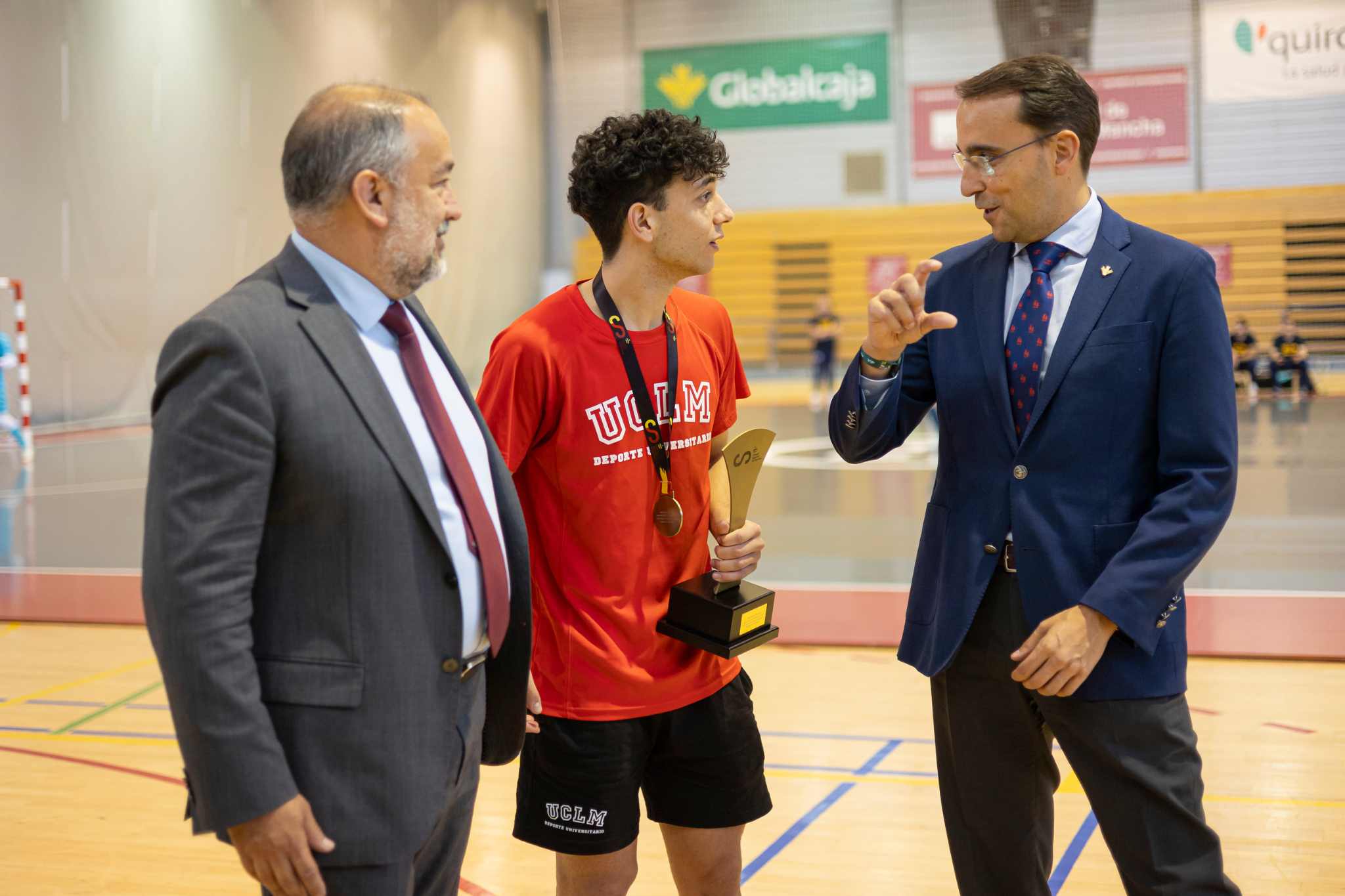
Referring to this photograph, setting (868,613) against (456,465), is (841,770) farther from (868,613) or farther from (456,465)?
(456,465)

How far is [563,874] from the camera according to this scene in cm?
263

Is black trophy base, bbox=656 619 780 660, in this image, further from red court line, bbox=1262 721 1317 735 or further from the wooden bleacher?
the wooden bleacher

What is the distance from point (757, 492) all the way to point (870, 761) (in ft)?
20.0

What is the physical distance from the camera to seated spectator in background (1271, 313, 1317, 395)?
17594 mm

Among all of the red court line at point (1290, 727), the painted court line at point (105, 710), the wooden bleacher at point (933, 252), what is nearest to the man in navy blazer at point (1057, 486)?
the red court line at point (1290, 727)

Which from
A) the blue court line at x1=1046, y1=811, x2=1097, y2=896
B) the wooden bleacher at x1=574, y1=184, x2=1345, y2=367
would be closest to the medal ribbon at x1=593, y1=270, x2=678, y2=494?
the blue court line at x1=1046, y1=811, x2=1097, y2=896

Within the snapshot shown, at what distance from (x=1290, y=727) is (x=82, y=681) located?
5.21 meters

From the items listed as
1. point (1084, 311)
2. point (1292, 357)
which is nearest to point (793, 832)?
point (1084, 311)

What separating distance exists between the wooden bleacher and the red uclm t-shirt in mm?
16901

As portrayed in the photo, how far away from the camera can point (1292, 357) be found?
17.7m

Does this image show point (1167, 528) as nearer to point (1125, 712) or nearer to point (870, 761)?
point (1125, 712)

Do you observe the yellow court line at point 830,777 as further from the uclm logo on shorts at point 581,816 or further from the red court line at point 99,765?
the uclm logo on shorts at point 581,816

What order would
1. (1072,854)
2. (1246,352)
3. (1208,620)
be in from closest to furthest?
(1072,854)
(1208,620)
(1246,352)

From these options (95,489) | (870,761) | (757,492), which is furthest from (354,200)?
(95,489)
